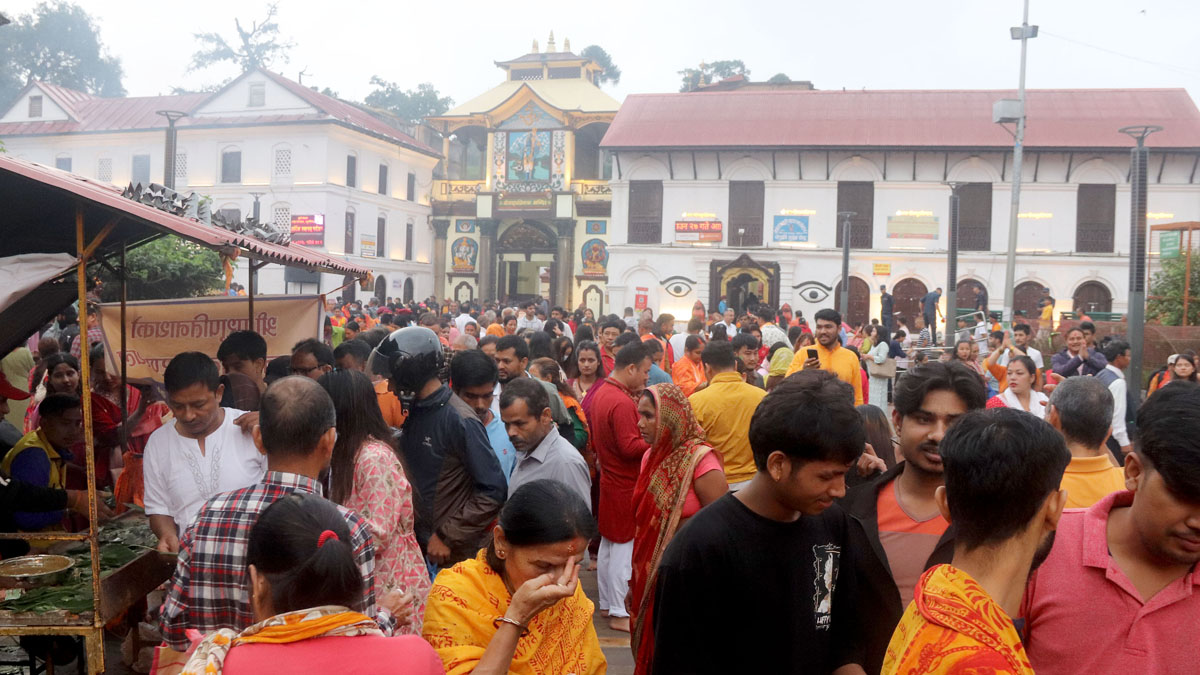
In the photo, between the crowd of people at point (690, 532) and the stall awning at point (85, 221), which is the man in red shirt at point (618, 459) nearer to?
the crowd of people at point (690, 532)

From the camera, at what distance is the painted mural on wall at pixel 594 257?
3900 cm

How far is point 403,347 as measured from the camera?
15.0 ft

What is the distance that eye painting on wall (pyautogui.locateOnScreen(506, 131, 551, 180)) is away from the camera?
38.9m

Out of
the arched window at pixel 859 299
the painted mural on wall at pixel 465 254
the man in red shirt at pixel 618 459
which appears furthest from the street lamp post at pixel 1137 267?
the painted mural on wall at pixel 465 254

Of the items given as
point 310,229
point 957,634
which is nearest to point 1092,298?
point 310,229

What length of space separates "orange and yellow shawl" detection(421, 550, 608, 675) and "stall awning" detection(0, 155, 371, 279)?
2.16m

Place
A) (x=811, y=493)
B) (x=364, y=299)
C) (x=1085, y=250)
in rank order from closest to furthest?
(x=811, y=493), (x=1085, y=250), (x=364, y=299)

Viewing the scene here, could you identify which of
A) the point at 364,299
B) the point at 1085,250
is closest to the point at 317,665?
the point at 1085,250

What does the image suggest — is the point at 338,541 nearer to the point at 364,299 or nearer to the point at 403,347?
the point at 403,347

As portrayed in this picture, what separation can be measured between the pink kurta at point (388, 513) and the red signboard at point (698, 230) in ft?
93.4

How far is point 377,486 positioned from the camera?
11.0 feet

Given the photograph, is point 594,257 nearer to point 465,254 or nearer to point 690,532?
point 465,254

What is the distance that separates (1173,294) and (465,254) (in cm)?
2832

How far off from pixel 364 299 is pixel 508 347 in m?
31.5
